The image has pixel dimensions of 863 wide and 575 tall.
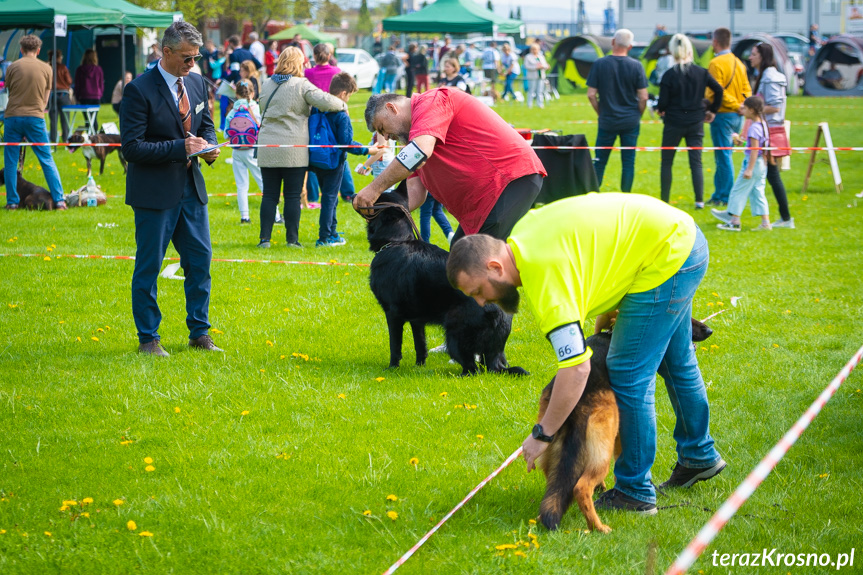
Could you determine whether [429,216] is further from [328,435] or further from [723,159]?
[723,159]

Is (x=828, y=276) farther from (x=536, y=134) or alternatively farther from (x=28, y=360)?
(x=28, y=360)

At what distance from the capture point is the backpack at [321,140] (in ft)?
30.5

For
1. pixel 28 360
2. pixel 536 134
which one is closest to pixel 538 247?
pixel 28 360

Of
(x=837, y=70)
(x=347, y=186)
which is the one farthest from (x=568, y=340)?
(x=837, y=70)

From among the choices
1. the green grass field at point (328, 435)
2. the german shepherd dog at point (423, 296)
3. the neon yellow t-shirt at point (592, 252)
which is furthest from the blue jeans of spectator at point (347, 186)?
the neon yellow t-shirt at point (592, 252)

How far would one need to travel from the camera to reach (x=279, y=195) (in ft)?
30.5

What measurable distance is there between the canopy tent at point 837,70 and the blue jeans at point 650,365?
31.0 meters

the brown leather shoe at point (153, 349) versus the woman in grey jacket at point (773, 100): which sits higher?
the woman in grey jacket at point (773, 100)

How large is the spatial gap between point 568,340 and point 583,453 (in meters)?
0.66

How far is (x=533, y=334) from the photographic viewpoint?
6441 mm

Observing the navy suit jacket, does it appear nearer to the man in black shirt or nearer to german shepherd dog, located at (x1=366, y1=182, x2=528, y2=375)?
german shepherd dog, located at (x1=366, y1=182, x2=528, y2=375)

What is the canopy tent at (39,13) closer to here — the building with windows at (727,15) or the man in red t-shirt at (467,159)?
the man in red t-shirt at (467,159)

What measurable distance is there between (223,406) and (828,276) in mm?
6187

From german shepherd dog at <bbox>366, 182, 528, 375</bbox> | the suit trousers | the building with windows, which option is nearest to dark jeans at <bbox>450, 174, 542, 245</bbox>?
german shepherd dog at <bbox>366, 182, 528, 375</bbox>
